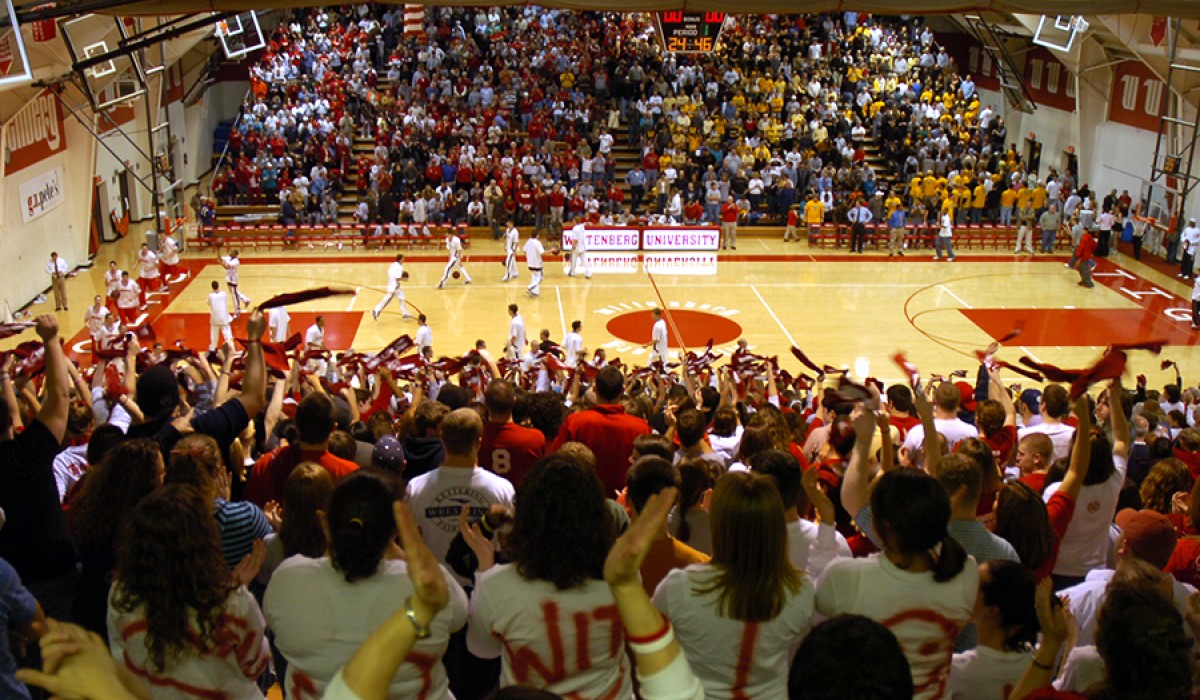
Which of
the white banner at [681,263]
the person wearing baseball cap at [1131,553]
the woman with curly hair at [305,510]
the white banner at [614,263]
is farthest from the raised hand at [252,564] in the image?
the white banner at [681,263]

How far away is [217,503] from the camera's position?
4.60 meters

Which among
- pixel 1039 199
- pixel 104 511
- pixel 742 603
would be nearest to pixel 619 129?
pixel 1039 199

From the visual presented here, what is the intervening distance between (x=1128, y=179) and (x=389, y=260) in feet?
64.9

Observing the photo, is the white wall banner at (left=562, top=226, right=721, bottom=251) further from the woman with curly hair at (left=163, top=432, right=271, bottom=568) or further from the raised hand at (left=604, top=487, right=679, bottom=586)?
the raised hand at (left=604, top=487, right=679, bottom=586)

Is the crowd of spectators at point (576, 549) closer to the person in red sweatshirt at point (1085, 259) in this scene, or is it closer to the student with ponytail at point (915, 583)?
the student with ponytail at point (915, 583)

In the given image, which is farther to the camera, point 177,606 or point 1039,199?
point 1039,199

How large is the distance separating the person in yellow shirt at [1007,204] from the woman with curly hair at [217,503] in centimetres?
2834

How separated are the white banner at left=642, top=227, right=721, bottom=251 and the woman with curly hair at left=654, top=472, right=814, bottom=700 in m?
24.0

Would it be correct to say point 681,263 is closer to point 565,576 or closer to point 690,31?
point 690,31

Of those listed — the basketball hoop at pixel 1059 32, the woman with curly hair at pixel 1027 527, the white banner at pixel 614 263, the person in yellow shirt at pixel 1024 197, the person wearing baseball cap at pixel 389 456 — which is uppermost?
the basketball hoop at pixel 1059 32

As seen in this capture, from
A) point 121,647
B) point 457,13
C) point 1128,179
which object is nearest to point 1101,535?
point 121,647

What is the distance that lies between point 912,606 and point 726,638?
699mm

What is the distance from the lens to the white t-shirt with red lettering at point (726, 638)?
359 centimetres

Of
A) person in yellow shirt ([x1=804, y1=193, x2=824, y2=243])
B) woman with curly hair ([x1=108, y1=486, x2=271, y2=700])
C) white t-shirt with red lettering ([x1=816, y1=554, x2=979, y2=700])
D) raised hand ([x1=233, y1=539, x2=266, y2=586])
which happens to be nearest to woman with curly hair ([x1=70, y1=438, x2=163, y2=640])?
raised hand ([x1=233, y1=539, x2=266, y2=586])
